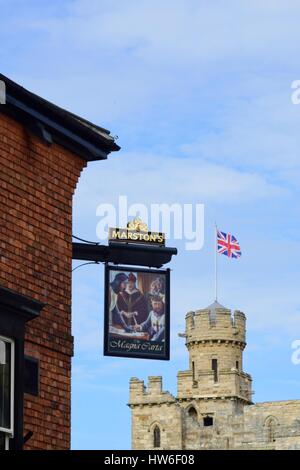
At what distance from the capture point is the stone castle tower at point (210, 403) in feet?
419

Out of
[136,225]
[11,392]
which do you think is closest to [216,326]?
[136,225]

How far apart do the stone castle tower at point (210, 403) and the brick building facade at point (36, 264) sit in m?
103

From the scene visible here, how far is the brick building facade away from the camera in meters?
21.7

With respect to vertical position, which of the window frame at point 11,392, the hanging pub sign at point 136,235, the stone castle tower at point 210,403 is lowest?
the window frame at point 11,392

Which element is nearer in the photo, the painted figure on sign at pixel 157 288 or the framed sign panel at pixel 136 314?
the framed sign panel at pixel 136 314

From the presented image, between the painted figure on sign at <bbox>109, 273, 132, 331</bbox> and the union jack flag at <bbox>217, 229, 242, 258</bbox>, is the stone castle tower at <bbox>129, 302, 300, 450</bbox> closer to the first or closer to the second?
the union jack flag at <bbox>217, 229, 242, 258</bbox>

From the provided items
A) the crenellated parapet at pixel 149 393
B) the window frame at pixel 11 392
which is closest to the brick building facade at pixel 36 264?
the window frame at pixel 11 392

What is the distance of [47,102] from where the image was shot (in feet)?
77.3

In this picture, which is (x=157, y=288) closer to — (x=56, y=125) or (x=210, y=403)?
(x=56, y=125)

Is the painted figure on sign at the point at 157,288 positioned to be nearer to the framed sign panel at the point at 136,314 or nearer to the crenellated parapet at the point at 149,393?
the framed sign panel at the point at 136,314

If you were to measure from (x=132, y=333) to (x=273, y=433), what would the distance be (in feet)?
333

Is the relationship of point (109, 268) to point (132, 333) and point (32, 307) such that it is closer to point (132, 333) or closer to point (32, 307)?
point (132, 333)

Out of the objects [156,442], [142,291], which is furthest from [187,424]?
[142,291]

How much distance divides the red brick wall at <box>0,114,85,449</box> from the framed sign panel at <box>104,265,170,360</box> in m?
1.72
